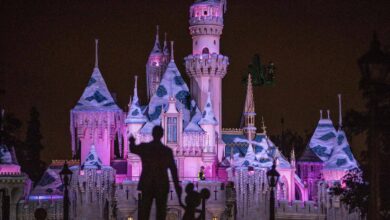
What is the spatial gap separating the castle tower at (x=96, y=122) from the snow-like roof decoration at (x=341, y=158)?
15181 millimetres

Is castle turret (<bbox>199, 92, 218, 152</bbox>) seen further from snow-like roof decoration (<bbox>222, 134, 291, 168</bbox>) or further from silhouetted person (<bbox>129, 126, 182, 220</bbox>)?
silhouetted person (<bbox>129, 126, 182, 220</bbox>)

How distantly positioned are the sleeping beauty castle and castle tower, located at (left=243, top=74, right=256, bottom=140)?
0.14m

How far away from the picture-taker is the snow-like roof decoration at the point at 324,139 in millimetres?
92000

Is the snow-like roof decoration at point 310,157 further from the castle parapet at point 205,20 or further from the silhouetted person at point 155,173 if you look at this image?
the silhouetted person at point 155,173

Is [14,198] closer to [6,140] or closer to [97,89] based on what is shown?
[97,89]

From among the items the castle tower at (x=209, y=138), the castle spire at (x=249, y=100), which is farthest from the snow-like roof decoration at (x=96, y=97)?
the castle spire at (x=249, y=100)

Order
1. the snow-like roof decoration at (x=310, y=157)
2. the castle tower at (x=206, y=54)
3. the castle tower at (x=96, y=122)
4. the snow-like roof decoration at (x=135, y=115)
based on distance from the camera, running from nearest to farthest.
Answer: the snow-like roof decoration at (x=135, y=115), the castle tower at (x=96, y=122), the castle tower at (x=206, y=54), the snow-like roof decoration at (x=310, y=157)

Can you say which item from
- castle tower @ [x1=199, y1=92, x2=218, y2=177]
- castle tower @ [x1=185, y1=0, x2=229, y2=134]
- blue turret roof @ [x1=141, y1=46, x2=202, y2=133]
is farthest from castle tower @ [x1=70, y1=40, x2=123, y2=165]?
castle tower @ [x1=199, y1=92, x2=218, y2=177]

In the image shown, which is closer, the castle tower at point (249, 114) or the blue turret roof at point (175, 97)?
the blue turret roof at point (175, 97)

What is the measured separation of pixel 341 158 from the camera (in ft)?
284

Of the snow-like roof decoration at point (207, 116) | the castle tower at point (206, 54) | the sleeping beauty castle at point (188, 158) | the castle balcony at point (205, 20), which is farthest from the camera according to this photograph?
the castle balcony at point (205, 20)

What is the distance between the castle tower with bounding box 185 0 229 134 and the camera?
84.2 meters

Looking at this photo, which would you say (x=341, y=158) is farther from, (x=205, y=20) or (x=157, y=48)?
(x=157, y=48)

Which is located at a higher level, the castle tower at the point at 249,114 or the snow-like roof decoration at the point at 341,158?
the castle tower at the point at 249,114
